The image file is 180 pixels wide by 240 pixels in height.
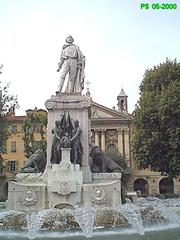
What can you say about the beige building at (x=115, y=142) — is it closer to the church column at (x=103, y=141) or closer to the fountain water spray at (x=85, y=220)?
the church column at (x=103, y=141)

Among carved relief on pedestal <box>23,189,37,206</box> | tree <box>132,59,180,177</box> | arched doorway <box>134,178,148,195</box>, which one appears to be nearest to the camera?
carved relief on pedestal <box>23,189,37,206</box>

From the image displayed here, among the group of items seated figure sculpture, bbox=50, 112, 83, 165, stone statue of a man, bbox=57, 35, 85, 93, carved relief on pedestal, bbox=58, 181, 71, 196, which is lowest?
carved relief on pedestal, bbox=58, 181, 71, 196

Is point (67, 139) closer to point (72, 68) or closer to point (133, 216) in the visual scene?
point (72, 68)

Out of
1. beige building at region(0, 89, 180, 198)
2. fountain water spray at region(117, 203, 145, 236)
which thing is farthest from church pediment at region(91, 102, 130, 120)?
fountain water spray at region(117, 203, 145, 236)

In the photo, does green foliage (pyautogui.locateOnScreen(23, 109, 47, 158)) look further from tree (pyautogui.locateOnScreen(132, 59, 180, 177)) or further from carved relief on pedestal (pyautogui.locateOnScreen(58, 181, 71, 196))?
carved relief on pedestal (pyautogui.locateOnScreen(58, 181, 71, 196))

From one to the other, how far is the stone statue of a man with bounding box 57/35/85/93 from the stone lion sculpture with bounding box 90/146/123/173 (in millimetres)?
2984

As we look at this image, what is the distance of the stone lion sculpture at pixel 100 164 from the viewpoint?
17300mm

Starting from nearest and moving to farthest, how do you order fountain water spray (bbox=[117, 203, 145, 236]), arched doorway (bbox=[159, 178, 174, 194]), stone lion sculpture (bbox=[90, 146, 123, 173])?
1. fountain water spray (bbox=[117, 203, 145, 236])
2. stone lion sculpture (bbox=[90, 146, 123, 173])
3. arched doorway (bbox=[159, 178, 174, 194])

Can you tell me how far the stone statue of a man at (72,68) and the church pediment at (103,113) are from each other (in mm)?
51111

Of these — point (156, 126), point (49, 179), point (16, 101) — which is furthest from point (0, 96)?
point (49, 179)

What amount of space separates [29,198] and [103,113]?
Answer: 2185 inches

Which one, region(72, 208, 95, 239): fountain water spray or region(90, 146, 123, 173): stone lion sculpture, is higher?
region(90, 146, 123, 173): stone lion sculpture

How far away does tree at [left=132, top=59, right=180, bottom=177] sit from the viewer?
1147 inches

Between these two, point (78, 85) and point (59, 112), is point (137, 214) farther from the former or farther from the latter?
point (78, 85)
